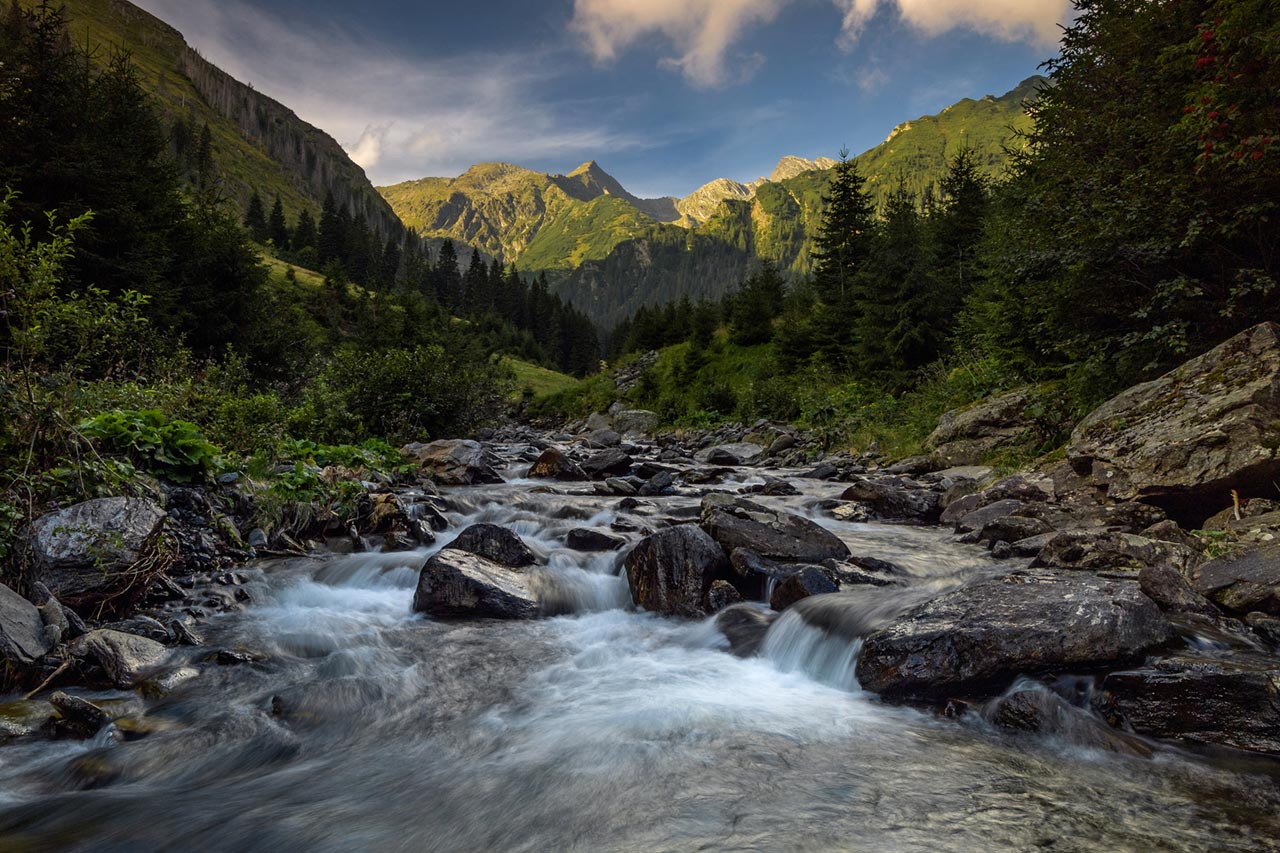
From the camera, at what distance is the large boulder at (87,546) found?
5.14m

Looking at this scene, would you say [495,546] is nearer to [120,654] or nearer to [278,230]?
[120,654]

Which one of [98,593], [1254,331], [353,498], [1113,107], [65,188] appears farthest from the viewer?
[65,188]

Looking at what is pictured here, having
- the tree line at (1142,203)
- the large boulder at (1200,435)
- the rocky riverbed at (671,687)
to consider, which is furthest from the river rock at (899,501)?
the tree line at (1142,203)

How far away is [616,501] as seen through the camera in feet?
41.7

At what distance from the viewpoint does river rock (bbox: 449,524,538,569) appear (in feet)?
26.3

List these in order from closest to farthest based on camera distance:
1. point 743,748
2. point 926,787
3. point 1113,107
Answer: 1. point 926,787
2. point 743,748
3. point 1113,107

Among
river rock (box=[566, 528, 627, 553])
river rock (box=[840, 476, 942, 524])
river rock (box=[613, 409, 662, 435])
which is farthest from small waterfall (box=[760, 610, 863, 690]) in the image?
river rock (box=[613, 409, 662, 435])

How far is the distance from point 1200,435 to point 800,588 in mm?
5100

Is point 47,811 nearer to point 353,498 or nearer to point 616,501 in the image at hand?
point 353,498

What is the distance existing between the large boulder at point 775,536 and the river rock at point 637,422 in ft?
86.2

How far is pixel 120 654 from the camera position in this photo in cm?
463

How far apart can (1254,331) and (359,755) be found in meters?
11.0

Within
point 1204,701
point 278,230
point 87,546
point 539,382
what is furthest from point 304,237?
point 1204,701

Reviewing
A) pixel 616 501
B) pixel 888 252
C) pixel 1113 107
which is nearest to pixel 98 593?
pixel 616 501
